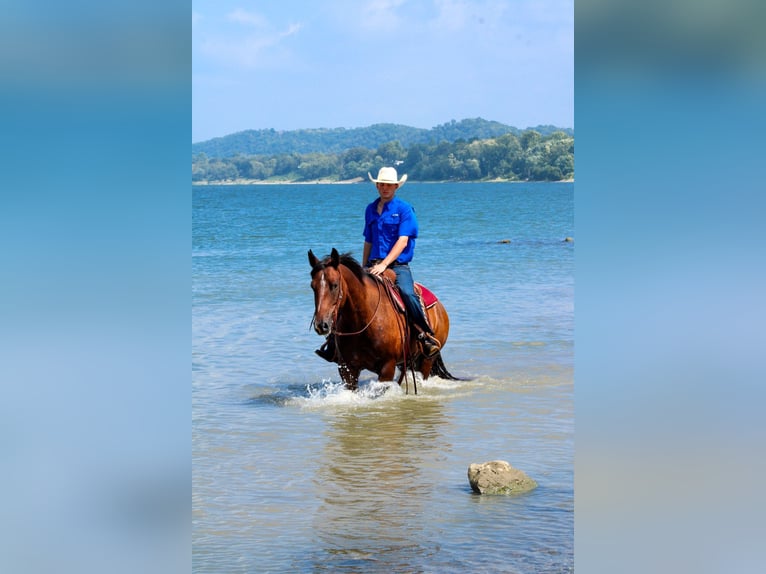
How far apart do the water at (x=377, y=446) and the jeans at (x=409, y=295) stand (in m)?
0.82

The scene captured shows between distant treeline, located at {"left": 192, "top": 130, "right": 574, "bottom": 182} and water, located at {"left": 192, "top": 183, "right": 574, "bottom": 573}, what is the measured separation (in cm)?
9797

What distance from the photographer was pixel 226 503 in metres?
7.02

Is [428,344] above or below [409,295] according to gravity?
below

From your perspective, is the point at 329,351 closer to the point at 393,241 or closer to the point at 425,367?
the point at 393,241

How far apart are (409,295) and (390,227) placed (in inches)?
32.1

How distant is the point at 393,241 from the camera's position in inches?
409

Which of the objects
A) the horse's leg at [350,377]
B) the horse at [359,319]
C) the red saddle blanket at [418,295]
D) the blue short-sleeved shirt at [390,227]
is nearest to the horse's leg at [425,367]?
the horse at [359,319]


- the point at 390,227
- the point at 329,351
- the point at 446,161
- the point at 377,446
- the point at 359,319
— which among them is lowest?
the point at 377,446

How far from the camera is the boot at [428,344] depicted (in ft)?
35.8

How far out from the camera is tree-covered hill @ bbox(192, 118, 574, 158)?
455 feet

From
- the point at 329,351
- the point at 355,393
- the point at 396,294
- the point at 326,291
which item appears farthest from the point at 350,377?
the point at 326,291
